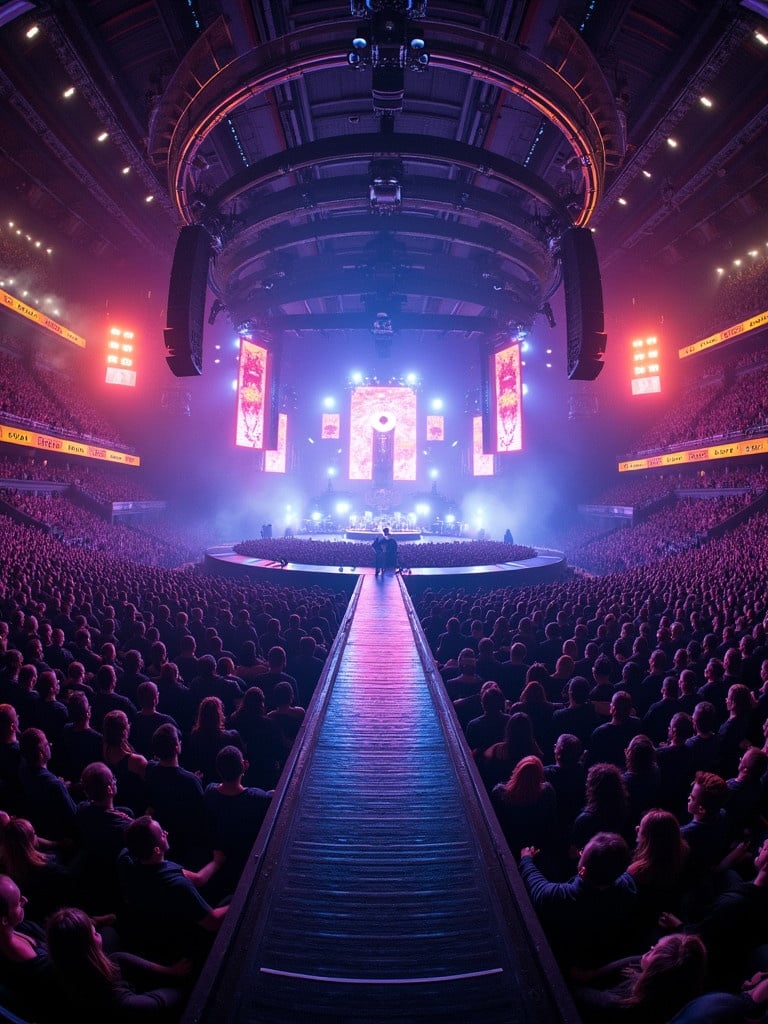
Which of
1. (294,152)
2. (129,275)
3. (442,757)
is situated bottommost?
(442,757)

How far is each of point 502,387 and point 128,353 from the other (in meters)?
23.5

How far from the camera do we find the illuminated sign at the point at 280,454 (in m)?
35.4

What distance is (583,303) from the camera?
11477 mm

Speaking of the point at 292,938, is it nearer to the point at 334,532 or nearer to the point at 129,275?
the point at 334,532

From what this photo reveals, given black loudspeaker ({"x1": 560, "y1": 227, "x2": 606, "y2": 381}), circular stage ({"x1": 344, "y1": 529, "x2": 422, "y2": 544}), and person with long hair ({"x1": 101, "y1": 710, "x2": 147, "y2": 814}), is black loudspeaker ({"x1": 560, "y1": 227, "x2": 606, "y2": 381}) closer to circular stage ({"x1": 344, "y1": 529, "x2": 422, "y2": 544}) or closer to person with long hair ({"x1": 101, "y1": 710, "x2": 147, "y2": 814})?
person with long hair ({"x1": 101, "y1": 710, "x2": 147, "y2": 814})

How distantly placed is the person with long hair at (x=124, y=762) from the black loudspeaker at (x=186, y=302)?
31.4 ft

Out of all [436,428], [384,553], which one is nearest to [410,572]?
[384,553]

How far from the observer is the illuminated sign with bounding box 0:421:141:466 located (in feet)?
71.4

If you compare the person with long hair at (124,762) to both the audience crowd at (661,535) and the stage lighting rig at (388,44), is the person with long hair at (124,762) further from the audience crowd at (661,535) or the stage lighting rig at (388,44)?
the audience crowd at (661,535)

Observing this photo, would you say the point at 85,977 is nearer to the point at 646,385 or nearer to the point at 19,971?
the point at 19,971

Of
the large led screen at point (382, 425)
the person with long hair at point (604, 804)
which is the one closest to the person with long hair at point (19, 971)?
the person with long hair at point (604, 804)

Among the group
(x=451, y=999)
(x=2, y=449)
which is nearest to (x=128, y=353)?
(x=2, y=449)

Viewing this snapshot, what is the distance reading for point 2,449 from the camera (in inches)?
933

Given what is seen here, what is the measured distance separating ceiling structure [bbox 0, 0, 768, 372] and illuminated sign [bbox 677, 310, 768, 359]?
17.9ft
